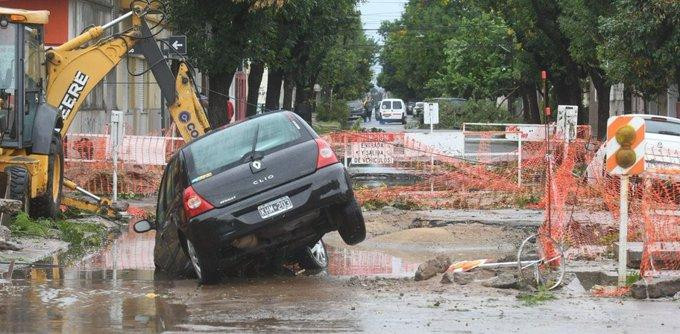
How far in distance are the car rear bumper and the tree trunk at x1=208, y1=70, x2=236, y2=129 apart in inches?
790

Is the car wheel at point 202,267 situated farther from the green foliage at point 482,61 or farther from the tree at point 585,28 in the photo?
the green foliage at point 482,61

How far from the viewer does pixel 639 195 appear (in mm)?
14094

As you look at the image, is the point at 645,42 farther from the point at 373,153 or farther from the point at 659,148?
the point at 373,153

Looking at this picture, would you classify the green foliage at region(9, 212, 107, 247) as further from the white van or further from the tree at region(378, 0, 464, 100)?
the white van

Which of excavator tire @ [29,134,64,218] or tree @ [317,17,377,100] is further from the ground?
tree @ [317,17,377,100]

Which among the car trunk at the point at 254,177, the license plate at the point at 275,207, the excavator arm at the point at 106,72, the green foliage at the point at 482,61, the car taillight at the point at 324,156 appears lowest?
the license plate at the point at 275,207

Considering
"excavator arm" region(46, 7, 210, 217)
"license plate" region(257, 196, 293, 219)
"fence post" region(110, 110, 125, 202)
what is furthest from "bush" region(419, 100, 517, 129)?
"license plate" region(257, 196, 293, 219)

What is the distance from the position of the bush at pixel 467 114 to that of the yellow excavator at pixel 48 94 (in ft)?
145

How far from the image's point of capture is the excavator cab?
14625 mm

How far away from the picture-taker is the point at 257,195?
34.1ft

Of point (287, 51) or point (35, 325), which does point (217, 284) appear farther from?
point (287, 51)

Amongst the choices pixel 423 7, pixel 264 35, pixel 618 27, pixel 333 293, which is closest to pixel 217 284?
pixel 333 293

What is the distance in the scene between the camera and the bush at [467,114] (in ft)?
201

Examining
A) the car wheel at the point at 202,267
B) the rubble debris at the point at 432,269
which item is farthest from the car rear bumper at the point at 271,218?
the rubble debris at the point at 432,269
